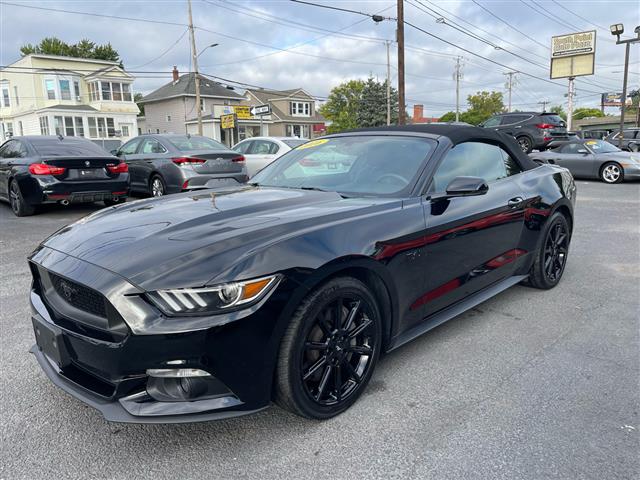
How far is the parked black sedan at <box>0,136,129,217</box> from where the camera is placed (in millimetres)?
7957

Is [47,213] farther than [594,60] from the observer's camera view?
No

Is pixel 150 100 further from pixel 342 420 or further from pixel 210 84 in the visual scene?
pixel 342 420

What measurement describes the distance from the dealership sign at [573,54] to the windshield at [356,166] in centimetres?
4273

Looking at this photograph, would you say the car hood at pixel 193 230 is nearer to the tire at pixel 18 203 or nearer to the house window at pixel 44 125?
the tire at pixel 18 203

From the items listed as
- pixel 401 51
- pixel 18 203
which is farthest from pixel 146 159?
pixel 401 51

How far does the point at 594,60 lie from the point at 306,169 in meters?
43.7

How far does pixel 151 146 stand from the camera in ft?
33.0

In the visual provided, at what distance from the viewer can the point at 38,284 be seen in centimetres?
269

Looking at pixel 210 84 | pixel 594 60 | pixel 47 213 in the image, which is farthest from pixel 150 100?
pixel 47 213

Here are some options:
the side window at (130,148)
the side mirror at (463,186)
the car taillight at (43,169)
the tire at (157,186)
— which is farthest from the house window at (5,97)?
the side mirror at (463,186)

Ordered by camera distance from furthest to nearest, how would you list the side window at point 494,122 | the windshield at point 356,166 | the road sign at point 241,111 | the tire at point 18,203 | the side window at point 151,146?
the road sign at point 241,111 < the side window at point 494,122 < the side window at point 151,146 < the tire at point 18,203 < the windshield at point 356,166

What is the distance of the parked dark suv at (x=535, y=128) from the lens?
1838 cm

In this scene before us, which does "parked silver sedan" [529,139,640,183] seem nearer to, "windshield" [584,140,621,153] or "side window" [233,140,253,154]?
"windshield" [584,140,621,153]

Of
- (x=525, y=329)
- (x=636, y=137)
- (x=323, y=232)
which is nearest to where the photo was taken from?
(x=323, y=232)
